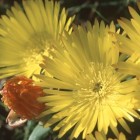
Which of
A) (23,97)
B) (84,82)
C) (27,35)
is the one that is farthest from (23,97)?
(27,35)

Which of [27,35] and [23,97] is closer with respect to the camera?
[23,97]

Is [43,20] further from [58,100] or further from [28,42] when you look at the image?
[58,100]

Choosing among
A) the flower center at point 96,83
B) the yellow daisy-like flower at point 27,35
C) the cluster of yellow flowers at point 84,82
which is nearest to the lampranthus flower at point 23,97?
the cluster of yellow flowers at point 84,82

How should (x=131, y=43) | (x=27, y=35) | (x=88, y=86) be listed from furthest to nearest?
(x=27, y=35) < (x=88, y=86) < (x=131, y=43)

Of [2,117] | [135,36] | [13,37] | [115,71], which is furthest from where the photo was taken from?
[2,117]

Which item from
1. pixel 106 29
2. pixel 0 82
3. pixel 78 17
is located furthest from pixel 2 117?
pixel 106 29

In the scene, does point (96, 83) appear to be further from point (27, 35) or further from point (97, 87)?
point (27, 35)

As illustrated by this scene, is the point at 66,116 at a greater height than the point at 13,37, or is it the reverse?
the point at 13,37
